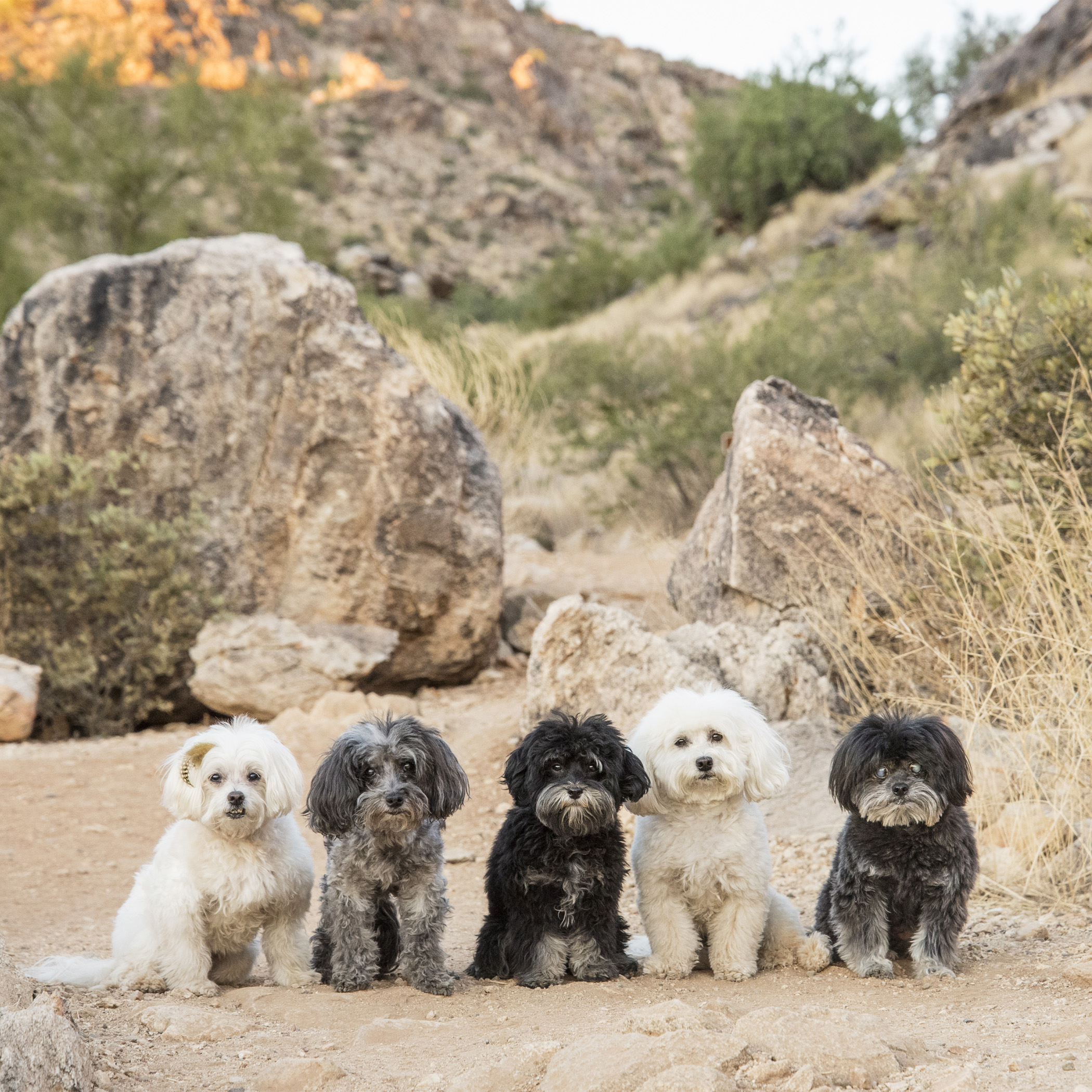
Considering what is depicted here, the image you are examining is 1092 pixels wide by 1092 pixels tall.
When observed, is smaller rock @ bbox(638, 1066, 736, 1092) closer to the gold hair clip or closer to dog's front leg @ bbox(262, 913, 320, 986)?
dog's front leg @ bbox(262, 913, 320, 986)

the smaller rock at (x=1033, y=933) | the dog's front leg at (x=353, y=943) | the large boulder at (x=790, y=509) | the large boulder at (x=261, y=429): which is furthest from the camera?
the large boulder at (x=261, y=429)

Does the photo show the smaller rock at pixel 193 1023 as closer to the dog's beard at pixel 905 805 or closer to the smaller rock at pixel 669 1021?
the smaller rock at pixel 669 1021

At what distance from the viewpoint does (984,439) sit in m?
7.52

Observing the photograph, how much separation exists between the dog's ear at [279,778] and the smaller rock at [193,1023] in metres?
0.75

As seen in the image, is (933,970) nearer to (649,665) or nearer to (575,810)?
(575,810)

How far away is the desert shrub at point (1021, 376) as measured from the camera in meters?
7.14

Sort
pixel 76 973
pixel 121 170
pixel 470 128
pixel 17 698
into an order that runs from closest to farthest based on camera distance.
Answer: pixel 76 973 < pixel 17 698 < pixel 121 170 < pixel 470 128

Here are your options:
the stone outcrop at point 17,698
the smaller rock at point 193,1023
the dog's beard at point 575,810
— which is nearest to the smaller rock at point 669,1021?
the dog's beard at point 575,810

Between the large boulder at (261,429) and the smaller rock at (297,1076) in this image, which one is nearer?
the smaller rock at (297,1076)

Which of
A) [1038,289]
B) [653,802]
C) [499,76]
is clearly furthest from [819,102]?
[499,76]

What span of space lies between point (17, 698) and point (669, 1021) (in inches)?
261

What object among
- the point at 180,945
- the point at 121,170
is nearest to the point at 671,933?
the point at 180,945

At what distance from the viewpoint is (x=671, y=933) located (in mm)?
4355

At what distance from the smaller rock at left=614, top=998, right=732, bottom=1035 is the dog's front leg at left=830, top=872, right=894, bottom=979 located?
0.97 m
